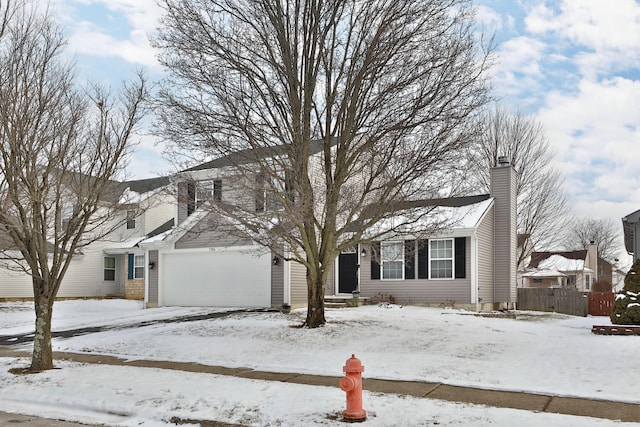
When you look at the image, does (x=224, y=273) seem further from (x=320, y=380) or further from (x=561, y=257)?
(x=561, y=257)

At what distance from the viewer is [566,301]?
81.5ft

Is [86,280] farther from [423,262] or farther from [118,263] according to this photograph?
[423,262]

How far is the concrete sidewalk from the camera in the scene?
24.5ft

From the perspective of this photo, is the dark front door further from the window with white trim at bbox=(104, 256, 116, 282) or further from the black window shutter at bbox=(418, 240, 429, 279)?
the window with white trim at bbox=(104, 256, 116, 282)

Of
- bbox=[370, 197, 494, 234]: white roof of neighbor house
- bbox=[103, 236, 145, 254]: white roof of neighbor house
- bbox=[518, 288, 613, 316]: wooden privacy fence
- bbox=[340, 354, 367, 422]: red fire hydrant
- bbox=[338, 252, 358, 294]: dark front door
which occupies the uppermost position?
bbox=[370, 197, 494, 234]: white roof of neighbor house

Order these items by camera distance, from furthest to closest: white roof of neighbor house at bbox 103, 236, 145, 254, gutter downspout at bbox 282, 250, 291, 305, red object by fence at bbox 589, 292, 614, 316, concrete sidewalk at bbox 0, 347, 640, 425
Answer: white roof of neighbor house at bbox 103, 236, 145, 254, red object by fence at bbox 589, 292, 614, 316, gutter downspout at bbox 282, 250, 291, 305, concrete sidewalk at bbox 0, 347, 640, 425

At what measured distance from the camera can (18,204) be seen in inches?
415

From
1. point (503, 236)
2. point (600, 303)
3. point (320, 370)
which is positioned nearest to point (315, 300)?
point (320, 370)

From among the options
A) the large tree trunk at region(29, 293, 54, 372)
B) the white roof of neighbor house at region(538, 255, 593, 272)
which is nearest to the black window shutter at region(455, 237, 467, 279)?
the large tree trunk at region(29, 293, 54, 372)

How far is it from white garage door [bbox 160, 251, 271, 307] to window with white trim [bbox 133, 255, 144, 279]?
589cm

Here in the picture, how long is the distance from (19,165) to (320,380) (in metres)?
6.55

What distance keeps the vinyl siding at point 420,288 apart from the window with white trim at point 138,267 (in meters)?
12.3

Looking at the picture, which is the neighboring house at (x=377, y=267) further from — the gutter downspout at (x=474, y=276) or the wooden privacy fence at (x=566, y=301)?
the wooden privacy fence at (x=566, y=301)

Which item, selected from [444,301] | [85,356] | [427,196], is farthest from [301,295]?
[85,356]
